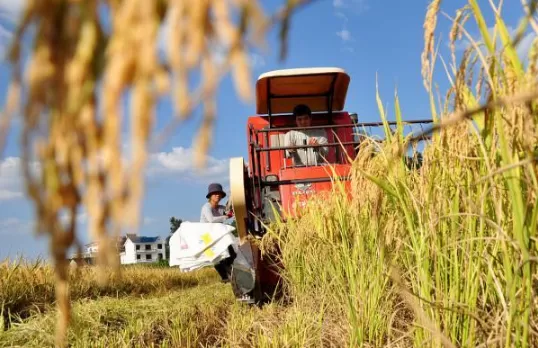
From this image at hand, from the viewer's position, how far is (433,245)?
158 centimetres

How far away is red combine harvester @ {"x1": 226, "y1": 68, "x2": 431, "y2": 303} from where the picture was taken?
14.4 ft

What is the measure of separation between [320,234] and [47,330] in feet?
6.91

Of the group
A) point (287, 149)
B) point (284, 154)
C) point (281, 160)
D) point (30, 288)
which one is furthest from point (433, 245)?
point (30, 288)

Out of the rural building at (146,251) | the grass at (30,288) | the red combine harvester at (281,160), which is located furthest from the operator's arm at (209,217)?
the rural building at (146,251)

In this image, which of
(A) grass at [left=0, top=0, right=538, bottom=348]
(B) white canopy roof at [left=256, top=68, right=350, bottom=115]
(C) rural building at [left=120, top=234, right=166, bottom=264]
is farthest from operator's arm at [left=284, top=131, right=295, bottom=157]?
(C) rural building at [left=120, top=234, right=166, bottom=264]

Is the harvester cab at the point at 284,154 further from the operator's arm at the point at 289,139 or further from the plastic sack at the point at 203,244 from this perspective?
the plastic sack at the point at 203,244

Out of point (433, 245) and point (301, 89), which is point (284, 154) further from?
point (433, 245)

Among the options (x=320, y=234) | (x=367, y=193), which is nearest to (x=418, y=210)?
(x=367, y=193)

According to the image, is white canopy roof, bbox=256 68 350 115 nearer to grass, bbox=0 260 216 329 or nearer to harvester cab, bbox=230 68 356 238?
harvester cab, bbox=230 68 356 238

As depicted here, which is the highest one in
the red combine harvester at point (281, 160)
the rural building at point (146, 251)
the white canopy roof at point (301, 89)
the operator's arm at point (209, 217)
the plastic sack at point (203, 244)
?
the white canopy roof at point (301, 89)

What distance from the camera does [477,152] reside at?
1.47 m

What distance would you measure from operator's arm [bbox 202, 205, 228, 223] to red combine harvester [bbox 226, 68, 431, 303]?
767mm

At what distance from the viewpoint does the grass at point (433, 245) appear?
3.84 ft

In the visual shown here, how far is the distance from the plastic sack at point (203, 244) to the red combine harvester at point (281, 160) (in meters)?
0.37
